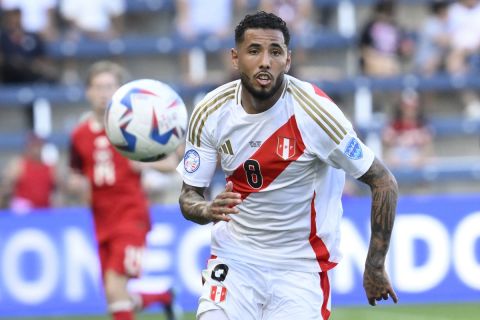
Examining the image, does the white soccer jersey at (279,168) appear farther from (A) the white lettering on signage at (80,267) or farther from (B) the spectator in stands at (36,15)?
(B) the spectator in stands at (36,15)

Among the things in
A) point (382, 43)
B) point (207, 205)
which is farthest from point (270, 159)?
point (382, 43)

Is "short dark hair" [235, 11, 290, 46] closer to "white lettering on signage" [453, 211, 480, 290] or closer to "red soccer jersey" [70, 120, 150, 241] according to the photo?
"red soccer jersey" [70, 120, 150, 241]

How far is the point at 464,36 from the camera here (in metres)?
16.3

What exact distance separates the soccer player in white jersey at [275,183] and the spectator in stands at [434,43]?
35.0 ft

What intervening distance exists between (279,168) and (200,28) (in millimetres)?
10647

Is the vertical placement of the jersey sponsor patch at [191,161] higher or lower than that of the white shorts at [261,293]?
higher

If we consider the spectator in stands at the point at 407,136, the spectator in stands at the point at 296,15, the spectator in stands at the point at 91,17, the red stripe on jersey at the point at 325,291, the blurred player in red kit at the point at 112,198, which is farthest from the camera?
the spectator in stands at the point at 296,15

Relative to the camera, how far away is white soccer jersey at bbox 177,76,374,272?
575 cm

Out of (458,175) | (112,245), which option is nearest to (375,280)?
(112,245)

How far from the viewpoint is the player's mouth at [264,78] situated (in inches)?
220

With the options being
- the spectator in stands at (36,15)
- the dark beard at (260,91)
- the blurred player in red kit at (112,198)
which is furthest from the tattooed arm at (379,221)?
the spectator in stands at (36,15)

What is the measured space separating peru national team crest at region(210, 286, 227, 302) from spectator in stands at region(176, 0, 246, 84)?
10.1 metres

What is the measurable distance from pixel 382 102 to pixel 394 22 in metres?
1.31

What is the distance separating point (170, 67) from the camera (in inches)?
663
